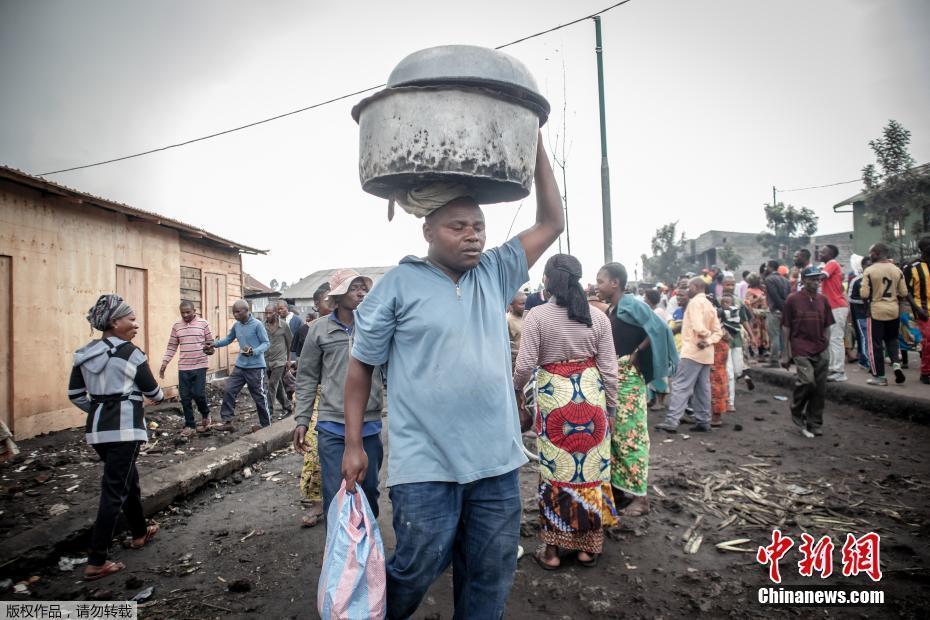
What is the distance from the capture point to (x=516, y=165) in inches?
71.7

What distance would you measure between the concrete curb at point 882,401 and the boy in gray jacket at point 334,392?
7023 millimetres

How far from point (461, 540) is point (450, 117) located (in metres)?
1.61

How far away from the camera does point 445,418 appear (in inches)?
72.2

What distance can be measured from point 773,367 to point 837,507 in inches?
289

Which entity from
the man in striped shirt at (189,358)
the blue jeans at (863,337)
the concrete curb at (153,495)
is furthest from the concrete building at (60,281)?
the blue jeans at (863,337)

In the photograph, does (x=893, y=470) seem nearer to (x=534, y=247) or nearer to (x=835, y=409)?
(x=835, y=409)

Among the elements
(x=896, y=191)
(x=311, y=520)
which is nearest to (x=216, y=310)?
(x=311, y=520)

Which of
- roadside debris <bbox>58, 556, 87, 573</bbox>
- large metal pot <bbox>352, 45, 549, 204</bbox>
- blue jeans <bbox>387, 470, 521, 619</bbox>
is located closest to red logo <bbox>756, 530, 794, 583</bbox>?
blue jeans <bbox>387, 470, 521, 619</bbox>

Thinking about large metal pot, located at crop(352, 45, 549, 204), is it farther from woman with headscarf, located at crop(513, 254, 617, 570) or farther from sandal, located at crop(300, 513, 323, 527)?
sandal, located at crop(300, 513, 323, 527)

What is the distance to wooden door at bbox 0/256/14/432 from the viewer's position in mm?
7363

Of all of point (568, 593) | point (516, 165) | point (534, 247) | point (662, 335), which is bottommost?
point (568, 593)

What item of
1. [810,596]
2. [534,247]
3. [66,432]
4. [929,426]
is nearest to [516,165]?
[534,247]

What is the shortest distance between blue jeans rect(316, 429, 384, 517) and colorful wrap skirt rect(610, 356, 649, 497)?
75.7 inches

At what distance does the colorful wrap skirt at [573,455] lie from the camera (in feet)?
10.9
